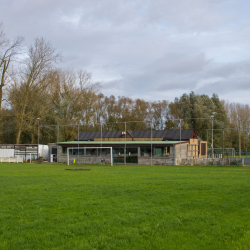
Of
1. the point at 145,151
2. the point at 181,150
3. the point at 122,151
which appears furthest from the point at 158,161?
the point at 122,151

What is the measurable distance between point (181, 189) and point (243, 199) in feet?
8.97

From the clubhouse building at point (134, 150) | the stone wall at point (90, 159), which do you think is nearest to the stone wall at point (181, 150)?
the clubhouse building at point (134, 150)

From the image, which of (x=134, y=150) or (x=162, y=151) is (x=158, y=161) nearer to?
(x=162, y=151)

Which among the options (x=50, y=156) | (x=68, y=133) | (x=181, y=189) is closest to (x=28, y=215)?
(x=181, y=189)

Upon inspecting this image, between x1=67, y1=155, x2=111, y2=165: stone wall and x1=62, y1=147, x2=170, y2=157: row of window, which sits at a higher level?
x1=62, y1=147, x2=170, y2=157: row of window

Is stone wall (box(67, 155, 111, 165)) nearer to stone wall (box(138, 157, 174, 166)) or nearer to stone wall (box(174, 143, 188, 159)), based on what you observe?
stone wall (box(138, 157, 174, 166))

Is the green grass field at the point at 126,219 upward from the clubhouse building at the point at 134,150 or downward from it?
downward

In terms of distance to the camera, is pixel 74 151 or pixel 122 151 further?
pixel 74 151

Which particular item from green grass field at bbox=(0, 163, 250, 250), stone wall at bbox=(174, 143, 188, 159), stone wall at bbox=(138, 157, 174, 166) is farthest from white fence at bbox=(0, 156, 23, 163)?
green grass field at bbox=(0, 163, 250, 250)

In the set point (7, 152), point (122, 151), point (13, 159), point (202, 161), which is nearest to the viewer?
point (202, 161)

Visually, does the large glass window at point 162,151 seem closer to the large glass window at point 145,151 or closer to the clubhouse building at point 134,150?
the clubhouse building at point 134,150

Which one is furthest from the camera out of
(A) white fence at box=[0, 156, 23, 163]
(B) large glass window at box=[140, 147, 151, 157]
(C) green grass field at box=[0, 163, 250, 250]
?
(A) white fence at box=[0, 156, 23, 163]

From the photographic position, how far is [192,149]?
40.0 m

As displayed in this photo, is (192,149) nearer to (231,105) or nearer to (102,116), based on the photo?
(102,116)
